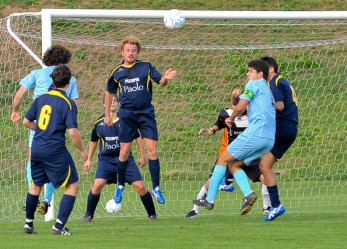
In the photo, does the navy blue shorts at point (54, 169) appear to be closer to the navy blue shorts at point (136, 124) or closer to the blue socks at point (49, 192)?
the blue socks at point (49, 192)

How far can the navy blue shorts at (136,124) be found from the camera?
438 inches

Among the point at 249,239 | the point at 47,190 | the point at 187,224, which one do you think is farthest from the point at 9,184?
the point at 249,239

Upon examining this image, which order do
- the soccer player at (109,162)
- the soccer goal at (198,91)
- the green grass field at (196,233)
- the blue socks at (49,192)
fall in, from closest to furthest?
the green grass field at (196,233)
the blue socks at (49,192)
the soccer player at (109,162)
the soccer goal at (198,91)

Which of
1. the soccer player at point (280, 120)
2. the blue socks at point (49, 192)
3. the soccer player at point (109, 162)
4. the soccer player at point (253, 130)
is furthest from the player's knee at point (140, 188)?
the soccer player at point (280, 120)

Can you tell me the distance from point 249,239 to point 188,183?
727cm

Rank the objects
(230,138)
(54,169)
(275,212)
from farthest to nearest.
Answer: (230,138) → (275,212) → (54,169)

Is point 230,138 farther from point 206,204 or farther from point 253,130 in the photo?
point 206,204

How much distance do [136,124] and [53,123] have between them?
6.26 ft

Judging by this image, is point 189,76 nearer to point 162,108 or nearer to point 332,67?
point 162,108

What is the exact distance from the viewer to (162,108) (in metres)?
16.9

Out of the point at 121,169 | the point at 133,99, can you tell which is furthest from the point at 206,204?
the point at 133,99

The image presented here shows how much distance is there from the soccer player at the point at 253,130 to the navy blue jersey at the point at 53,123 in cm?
189

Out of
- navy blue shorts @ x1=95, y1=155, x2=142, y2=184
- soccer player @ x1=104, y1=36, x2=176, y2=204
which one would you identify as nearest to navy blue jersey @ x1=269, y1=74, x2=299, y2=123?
soccer player @ x1=104, y1=36, x2=176, y2=204

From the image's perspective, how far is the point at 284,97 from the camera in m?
11.0
